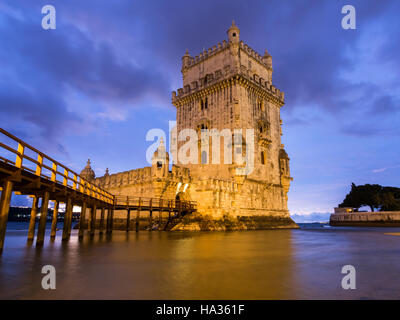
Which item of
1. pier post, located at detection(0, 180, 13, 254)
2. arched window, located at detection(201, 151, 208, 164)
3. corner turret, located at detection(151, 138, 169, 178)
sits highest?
arched window, located at detection(201, 151, 208, 164)

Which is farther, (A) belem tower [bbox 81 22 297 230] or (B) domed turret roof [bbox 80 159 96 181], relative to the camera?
(B) domed turret roof [bbox 80 159 96 181]

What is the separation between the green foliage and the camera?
206ft

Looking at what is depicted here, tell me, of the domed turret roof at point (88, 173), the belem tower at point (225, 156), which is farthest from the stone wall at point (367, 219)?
the domed turret roof at point (88, 173)

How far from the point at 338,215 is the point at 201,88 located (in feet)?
162

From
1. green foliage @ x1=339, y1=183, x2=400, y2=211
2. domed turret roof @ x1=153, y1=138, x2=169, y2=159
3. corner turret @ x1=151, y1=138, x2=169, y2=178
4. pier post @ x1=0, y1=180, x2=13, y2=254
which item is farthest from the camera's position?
green foliage @ x1=339, y1=183, x2=400, y2=211

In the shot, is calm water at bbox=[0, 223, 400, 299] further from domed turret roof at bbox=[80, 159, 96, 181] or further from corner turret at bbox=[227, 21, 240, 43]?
domed turret roof at bbox=[80, 159, 96, 181]

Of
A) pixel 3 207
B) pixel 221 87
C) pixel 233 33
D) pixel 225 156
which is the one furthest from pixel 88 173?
pixel 3 207

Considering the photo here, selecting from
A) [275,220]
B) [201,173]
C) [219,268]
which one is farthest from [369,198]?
[219,268]

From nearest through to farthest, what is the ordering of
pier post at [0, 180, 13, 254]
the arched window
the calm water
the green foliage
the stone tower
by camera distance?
the calm water < pier post at [0, 180, 13, 254] < the stone tower < the arched window < the green foliage

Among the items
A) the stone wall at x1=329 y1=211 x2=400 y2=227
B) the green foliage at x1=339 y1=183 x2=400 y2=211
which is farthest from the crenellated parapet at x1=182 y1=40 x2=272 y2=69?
the green foliage at x1=339 y1=183 x2=400 y2=211

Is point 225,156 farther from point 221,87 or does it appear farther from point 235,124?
point 221,87

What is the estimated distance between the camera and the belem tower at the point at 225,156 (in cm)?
2792

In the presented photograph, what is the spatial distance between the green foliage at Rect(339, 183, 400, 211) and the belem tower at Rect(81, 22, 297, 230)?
133 feet
